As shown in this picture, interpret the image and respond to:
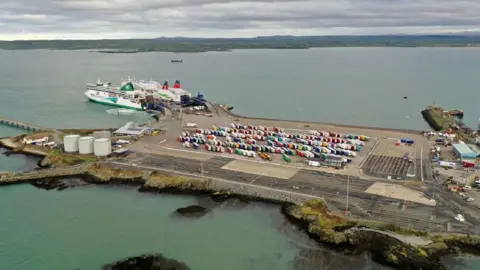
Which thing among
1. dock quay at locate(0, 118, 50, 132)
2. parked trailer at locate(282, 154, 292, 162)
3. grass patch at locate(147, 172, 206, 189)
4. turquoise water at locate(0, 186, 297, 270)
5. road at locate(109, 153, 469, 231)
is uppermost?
parked trailer at locate(282, 154, 292, 162)

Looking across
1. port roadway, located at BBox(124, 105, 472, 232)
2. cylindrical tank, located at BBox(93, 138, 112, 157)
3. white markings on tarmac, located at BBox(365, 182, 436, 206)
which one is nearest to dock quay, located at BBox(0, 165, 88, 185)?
cylindrical tank, located at BBox(93, 138, 112, 157)

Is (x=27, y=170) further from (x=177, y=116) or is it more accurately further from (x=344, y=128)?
(x=344, y=128)

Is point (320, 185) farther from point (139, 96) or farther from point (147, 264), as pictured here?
point (139, 96)

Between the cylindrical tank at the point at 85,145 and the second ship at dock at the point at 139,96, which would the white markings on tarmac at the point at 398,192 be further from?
the second ship at dock at the point at 139,96

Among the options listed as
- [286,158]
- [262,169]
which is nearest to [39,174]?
[262,169]

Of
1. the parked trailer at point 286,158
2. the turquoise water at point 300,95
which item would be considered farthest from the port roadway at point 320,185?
the turquoise water at point 300,95

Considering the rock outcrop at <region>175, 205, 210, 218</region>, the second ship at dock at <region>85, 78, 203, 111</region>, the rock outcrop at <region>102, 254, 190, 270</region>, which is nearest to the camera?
the rock outcrop at <region>102, 254, 190, 270</region>

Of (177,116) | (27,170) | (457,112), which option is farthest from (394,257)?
(457,112)

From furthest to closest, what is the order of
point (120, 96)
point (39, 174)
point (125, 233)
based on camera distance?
point (120, 96) → point (39, 174) → point (125, 233)

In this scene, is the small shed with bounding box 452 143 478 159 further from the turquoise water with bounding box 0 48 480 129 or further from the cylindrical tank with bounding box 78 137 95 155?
the cylindrical tank with bounding box 78 137 95 155
